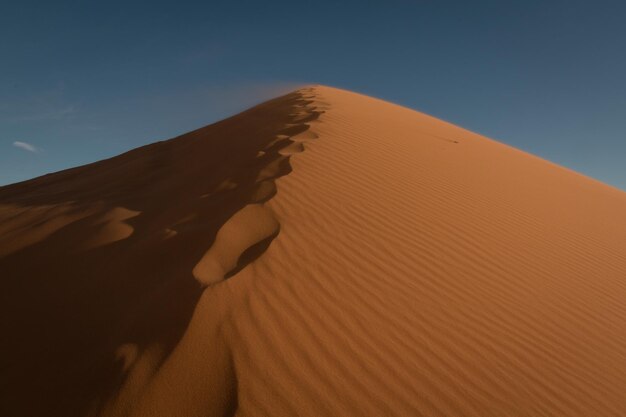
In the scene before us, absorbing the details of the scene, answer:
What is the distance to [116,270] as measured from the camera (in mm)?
2797

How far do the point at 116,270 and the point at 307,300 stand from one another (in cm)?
149

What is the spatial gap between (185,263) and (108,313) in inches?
21.9

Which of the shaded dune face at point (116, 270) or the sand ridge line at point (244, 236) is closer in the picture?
the shaded dune face at point (116, 270)

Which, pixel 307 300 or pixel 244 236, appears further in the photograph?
pixel 244 236

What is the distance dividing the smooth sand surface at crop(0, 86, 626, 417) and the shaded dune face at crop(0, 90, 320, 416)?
0.01 meters

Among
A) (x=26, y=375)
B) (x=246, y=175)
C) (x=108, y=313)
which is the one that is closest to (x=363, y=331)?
(x=108, y=313)

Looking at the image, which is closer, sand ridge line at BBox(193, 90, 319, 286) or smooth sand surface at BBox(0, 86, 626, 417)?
smooth sand surface at BBox(0, 86, 626, 417)

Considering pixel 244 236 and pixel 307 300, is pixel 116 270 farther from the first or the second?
pixel 307 300

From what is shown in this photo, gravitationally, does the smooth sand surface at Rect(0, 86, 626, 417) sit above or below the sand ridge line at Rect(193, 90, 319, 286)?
below

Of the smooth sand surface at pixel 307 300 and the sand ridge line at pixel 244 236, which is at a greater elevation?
the sand ridge line at pixel 244 236

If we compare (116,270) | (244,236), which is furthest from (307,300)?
(116,270)

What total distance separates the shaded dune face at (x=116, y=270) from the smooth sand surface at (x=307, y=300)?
0.05 feet

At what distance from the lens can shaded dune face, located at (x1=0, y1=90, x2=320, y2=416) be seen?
1.85m

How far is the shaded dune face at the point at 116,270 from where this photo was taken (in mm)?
1846
